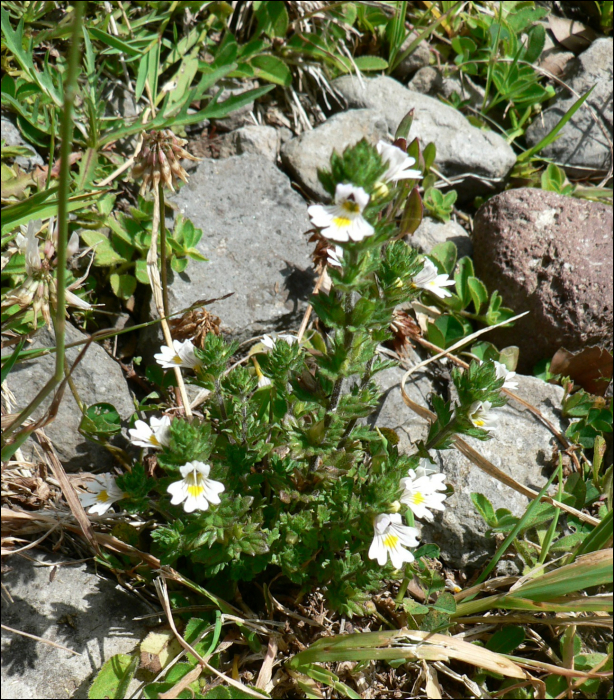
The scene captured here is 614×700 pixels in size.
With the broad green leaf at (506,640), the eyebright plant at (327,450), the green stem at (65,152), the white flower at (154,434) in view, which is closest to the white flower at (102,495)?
the eyebright plant at (327,450)

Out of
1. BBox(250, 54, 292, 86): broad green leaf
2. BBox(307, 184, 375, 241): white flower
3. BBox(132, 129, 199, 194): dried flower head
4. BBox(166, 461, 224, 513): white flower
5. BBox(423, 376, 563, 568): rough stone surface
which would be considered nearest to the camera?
BBox(307, 184, 375, 241): white flower

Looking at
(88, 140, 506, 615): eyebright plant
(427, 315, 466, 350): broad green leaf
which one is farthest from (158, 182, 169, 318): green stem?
(427, 315, 466, 350): broad green leaf

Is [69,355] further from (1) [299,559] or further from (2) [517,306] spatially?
(2) [517,306]

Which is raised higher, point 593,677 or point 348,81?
point 348,81

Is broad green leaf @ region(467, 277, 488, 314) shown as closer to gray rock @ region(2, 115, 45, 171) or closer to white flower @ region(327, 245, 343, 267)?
white flower @ region(327, 245, 343, 267)

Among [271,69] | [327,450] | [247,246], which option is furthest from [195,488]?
[271,69]

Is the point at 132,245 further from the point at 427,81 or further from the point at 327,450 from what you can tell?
the point at 427,81

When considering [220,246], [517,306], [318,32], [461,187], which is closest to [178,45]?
[318,32]
